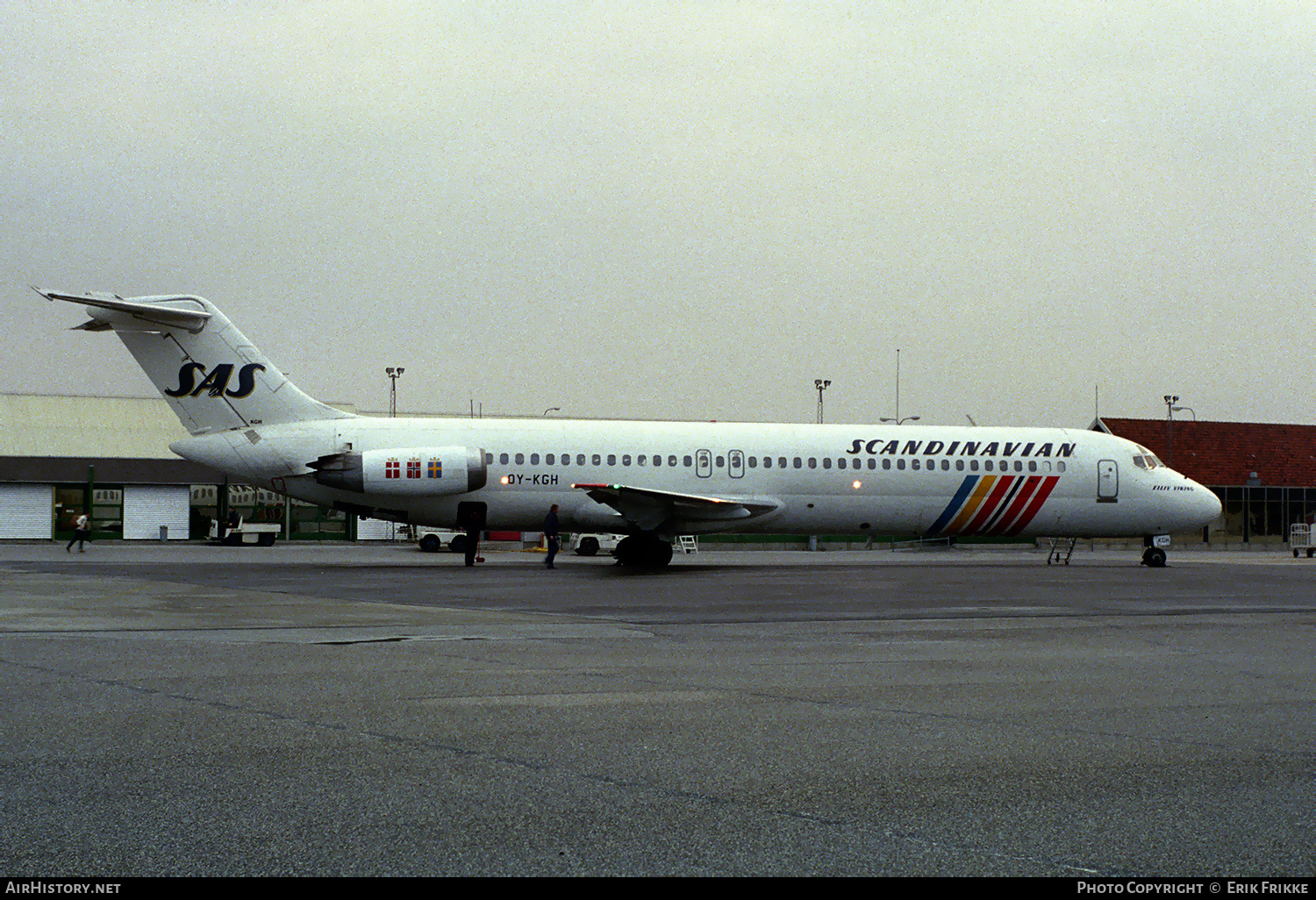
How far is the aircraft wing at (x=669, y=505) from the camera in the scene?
26953 mm

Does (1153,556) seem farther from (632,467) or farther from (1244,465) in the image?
(1244,465)

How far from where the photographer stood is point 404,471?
27.8 meters

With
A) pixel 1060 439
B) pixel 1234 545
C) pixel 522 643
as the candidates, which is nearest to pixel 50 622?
pixel 522 643

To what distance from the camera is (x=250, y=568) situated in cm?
2698

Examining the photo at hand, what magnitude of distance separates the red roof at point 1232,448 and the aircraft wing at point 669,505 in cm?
4078

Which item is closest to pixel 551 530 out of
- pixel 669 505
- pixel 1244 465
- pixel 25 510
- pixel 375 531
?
pixel 669 505

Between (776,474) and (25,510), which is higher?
(776,474)

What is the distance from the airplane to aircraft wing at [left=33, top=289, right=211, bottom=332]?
44 mm

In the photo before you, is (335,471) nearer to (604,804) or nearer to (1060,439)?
(1060,439)

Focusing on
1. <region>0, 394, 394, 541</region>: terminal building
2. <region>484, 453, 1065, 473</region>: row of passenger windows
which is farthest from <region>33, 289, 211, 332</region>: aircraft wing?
<region>0, 394, 394, 541</region>: terminal building

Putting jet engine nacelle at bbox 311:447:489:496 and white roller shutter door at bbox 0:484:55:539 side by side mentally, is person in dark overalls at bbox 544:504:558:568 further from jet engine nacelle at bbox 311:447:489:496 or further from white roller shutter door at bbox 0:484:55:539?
white roller shutter door at bbox 0:484:55:539

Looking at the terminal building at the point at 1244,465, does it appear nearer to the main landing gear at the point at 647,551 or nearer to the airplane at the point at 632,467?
the airplane at the point at 632,467

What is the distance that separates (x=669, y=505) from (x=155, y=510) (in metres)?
36.4

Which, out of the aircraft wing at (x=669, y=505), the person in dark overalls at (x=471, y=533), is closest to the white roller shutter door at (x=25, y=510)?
the person in dark overalls at (x=471, y=533)
